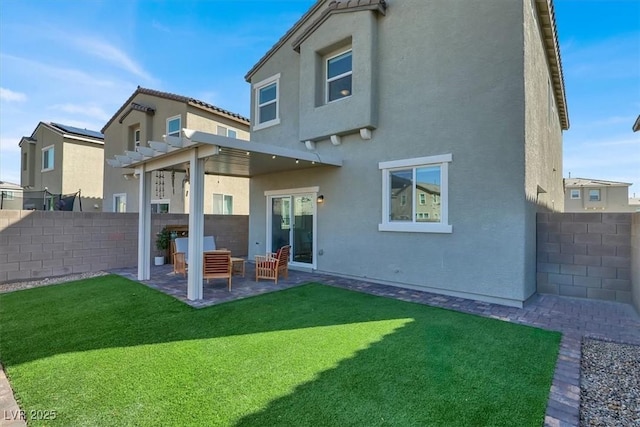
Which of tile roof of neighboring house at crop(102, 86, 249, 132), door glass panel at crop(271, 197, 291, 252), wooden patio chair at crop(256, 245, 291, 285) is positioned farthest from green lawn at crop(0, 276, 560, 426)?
tile roof of neighboring house at crop(102, 86, 249, 132)

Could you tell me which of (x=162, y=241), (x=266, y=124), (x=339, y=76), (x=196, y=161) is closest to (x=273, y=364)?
(x=196, y=161)

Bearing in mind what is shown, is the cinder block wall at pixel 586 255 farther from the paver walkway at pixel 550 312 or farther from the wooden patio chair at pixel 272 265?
the wooden patio chair at pixel 272 265

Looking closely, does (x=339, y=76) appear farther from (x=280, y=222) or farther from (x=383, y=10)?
(x=280, y=222)

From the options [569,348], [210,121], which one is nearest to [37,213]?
[210,121]

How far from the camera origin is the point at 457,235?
795 centimetres

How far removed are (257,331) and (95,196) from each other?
25717mm

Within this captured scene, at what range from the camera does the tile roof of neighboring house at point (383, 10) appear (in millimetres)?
9094

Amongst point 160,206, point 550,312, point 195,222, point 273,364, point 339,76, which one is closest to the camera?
point 273,364

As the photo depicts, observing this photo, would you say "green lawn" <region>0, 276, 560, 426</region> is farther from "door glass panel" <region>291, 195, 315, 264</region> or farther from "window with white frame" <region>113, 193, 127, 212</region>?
"window with white frame" <region>113, 193, 127, 212</region>

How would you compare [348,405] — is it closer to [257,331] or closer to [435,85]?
[257,331]

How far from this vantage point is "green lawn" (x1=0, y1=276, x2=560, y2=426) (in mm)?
3258

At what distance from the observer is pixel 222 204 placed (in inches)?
708

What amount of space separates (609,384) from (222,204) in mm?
17132

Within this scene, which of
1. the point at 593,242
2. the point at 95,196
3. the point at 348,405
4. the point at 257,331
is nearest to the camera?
the point at 348,405
